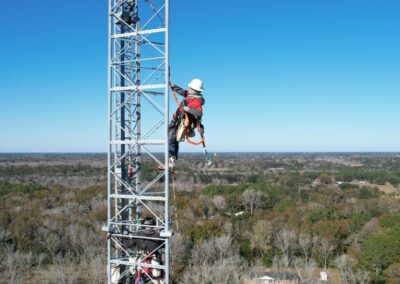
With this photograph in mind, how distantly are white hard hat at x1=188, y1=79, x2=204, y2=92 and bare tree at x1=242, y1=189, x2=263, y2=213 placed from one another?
4696cm

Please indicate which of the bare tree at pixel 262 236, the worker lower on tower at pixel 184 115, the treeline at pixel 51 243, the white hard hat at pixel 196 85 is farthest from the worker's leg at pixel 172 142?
the bare tree at pixel 262 236

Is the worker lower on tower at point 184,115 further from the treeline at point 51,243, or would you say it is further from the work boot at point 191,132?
the treeline at point 51,243

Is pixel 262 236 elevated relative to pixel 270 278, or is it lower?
elevated

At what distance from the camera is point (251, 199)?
5416 cm

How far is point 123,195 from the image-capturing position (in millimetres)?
8102

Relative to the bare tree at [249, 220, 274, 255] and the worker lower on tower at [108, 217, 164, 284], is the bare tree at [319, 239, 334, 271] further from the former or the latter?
the worker lower on tower at [108, 217, 164, 284]

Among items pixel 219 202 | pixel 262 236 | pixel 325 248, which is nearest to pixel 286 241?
pixel 262 236

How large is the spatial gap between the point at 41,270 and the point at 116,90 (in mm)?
27148

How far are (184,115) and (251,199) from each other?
1862 inches

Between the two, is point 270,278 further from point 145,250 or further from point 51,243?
point 145,250

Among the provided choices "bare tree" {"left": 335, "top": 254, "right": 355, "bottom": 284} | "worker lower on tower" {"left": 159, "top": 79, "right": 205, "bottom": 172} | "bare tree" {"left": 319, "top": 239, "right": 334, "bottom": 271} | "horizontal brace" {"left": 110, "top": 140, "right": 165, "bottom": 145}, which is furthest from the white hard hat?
"bare tree" {"left": 319, "top": 239, "right": 334, "bottom": 271}

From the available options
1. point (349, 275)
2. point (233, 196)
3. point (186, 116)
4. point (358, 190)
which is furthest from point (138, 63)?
point (358, 190)

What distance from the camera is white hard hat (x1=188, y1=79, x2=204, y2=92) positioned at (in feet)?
25.2

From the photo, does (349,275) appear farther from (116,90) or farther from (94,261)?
(116,90)
